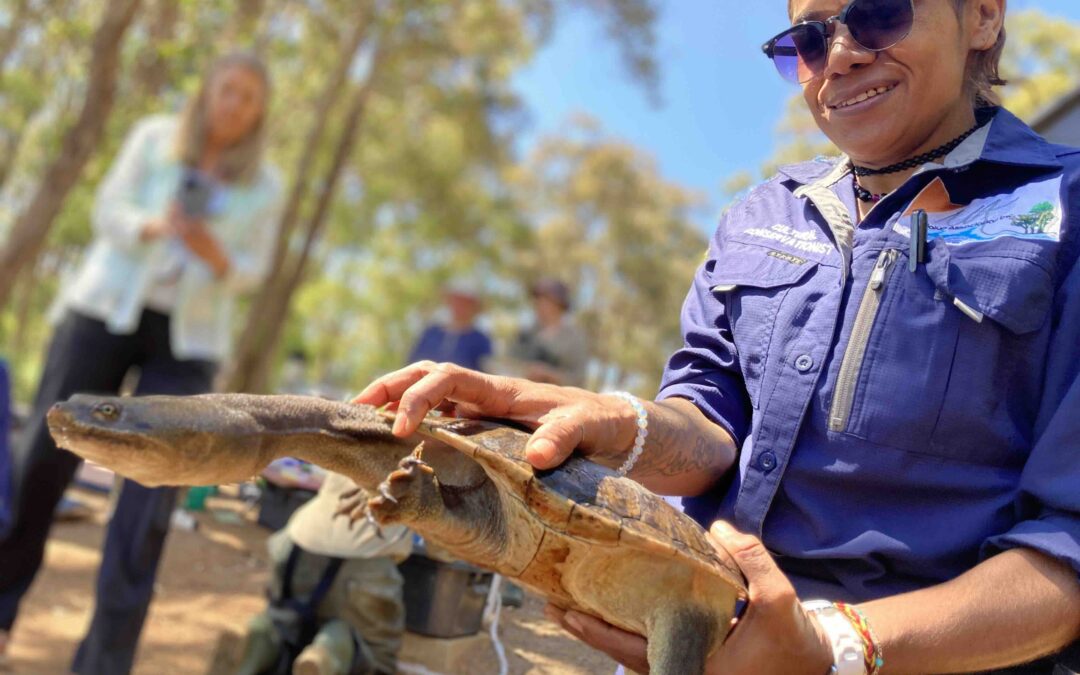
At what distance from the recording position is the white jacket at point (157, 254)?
12.4ft

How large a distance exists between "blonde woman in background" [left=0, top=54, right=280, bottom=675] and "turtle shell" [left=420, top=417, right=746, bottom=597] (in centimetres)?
242

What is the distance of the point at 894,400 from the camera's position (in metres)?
1.77

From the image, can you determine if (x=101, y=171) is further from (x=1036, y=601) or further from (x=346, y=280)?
(x=346, y=280)

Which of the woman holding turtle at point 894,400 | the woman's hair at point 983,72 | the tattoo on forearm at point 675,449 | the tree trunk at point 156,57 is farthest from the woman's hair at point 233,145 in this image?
the tree trunk at point 156,57

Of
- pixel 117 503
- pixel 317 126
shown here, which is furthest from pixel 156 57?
pixel 117 503

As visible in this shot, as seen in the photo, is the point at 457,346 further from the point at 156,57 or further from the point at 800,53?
the point at 800,53

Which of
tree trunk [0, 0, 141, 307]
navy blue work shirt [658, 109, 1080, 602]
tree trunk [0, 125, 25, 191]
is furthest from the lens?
tree trunk [0, 125, 25, 191]

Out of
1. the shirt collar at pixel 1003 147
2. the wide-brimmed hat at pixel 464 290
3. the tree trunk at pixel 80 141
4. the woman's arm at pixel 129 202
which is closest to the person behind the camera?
the shirt collar at pixel 1003 147

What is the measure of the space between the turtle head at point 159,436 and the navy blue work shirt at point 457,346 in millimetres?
6475

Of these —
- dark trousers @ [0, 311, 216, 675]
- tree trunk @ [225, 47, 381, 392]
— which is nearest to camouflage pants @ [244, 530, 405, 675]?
dark trousers @ [0, 311, 216, 675]

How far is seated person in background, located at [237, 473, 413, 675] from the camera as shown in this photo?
3.39m

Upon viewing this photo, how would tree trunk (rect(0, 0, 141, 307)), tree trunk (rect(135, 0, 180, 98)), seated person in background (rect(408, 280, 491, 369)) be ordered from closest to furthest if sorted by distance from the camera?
tree trunk (rect(0, 0, 141, 307)) → seated person in background (rect(408, 280, 491, 369)) → tree trunk (rect(135, 0, 180, 98))

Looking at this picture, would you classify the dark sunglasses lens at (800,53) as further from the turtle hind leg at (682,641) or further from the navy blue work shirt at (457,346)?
the navy blue work shirt at (457,346)

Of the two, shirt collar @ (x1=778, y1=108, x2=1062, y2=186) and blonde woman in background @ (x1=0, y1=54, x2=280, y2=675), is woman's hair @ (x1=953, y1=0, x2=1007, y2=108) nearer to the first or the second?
shirt collar @ (x1=778, y1=108, x2=1062, y2=186)
